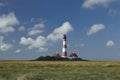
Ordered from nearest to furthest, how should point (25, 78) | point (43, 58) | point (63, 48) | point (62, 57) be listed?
point (25, 78) → point (63, 48) → point (62, 57) → point (43, 58)

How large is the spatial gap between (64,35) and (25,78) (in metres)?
82.8

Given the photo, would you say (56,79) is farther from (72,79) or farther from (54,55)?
(54,55)

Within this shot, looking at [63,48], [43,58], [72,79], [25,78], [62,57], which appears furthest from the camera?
[43,58]

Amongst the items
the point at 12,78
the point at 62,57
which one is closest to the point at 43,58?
the point at 62,57

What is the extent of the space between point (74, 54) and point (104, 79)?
9833 cm

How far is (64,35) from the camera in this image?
116 m

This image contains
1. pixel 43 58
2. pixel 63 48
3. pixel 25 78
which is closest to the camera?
pixel 25 78

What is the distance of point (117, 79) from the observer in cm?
3572

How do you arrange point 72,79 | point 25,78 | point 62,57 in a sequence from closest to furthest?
point 25,78 < point 72,79 < point 62,57

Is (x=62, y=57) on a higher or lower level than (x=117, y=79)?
higher

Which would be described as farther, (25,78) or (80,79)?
(80,79)

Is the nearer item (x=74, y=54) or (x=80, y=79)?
(x=80, y=79)

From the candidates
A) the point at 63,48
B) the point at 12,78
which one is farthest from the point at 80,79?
the point at 63,48

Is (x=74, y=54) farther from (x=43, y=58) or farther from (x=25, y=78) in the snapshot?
(x=25, y=78)
